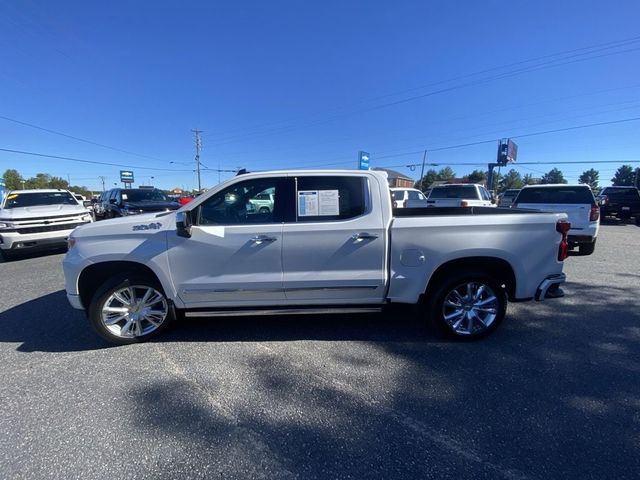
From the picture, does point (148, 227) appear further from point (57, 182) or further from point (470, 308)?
point (57, 182)

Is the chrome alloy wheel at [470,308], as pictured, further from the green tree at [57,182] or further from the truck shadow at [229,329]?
the green tree at [57,182]

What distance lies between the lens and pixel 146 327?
3734mm

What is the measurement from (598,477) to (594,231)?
6983mm

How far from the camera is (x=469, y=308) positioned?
3.65 metres

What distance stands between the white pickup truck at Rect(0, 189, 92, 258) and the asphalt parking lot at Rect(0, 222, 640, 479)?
4.76 m

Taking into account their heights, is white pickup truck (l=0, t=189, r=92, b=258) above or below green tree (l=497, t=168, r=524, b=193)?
below

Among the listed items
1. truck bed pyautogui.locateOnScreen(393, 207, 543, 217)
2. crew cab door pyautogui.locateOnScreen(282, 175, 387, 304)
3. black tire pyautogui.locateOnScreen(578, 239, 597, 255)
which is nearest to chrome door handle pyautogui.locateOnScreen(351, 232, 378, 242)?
crew cab door pyautogui.locateOnScreen(282, 175, 387, 304)

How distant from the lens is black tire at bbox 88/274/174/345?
3518mm

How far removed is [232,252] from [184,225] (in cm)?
55

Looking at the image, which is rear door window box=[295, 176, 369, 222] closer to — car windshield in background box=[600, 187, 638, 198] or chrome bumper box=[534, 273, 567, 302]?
chrome bumper box=[534, 273, 567, 302]

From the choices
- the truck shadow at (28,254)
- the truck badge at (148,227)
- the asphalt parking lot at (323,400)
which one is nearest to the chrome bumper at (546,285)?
the asphalt parking lot at (323,400)

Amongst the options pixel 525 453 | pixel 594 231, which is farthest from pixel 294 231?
pixel 594 231

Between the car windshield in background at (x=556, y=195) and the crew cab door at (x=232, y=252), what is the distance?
7.50 metres

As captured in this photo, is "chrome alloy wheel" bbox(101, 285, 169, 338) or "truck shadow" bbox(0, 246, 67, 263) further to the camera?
"truck shadow" bbox(0, 246, 67, 263)
